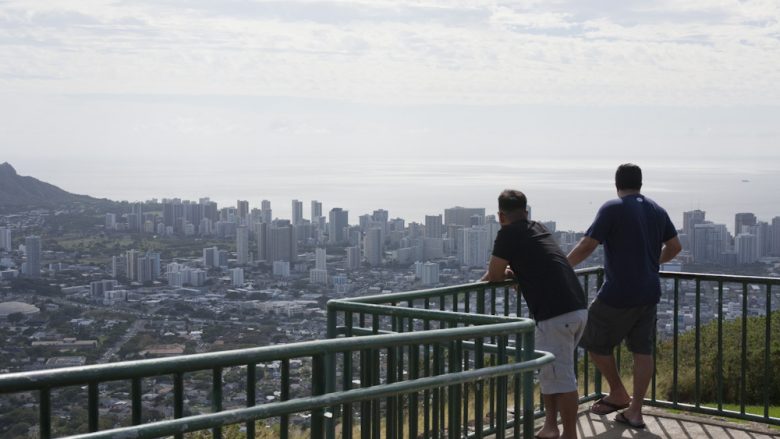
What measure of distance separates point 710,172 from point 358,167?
73.6 metres

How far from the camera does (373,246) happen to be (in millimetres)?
54656

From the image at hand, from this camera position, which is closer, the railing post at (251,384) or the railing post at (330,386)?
the railing post at (251,384)

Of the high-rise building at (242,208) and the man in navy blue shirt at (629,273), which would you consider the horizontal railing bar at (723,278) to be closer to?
the man in navy blue shirt at (629,273)

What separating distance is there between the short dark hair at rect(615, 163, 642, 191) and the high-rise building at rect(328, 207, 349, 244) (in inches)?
2239

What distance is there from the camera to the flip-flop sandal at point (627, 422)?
26.9 feet

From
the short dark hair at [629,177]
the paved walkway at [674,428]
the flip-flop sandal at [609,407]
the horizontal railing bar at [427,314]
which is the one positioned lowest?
the paved walkway at [674,428]

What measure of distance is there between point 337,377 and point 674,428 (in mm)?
4400

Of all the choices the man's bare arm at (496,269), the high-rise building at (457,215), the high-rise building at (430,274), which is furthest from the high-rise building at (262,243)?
the man's bare arm at (496,269)

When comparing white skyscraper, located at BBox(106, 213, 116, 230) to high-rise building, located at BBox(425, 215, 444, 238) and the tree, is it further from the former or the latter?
the tree

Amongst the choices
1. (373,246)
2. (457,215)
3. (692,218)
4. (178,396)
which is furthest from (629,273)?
(457,215)

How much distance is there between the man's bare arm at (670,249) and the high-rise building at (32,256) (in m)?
45.9

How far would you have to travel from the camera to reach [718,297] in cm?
857

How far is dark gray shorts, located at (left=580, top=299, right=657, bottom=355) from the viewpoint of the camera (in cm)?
801

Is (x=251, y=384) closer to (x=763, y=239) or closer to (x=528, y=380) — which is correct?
(x=528, y=380)
